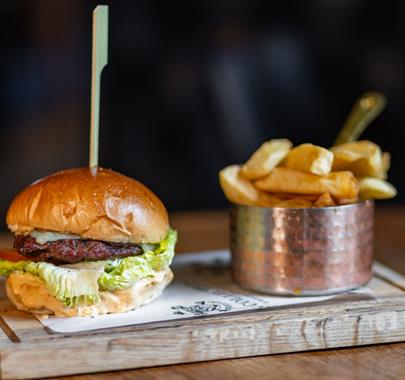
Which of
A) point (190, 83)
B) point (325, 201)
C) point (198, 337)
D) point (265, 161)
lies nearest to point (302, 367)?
point (198, 337)

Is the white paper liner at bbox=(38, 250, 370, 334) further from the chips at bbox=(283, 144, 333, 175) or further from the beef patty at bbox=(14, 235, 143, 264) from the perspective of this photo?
the chips at bbox=(283, 144, 333, 175)

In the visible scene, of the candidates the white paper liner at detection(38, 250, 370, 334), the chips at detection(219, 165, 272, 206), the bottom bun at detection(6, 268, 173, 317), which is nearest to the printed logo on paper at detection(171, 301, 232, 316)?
the white paper liner at detection(38, 250, 370, 334)

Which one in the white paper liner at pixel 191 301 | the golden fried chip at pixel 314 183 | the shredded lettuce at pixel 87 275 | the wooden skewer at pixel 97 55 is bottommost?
the white paper liner at pixel 191 301

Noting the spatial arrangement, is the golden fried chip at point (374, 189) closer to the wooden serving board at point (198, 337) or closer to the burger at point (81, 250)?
the wooden serving board at point (198, 337)

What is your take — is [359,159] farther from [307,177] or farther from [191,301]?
[191,301]

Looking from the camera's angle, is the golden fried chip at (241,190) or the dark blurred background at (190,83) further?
the dark blurred background at (190,83)

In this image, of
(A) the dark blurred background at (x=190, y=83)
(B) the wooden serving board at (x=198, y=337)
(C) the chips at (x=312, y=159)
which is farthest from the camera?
(A) the dark blurred background at (x=190, y=83)

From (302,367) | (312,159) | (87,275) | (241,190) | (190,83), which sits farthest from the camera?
(190,83)

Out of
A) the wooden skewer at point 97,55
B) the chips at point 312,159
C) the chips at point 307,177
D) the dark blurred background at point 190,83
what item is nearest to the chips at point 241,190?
the chips at point 307,177
